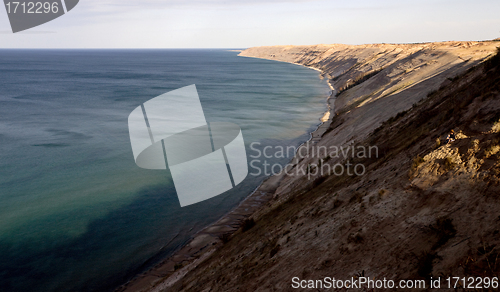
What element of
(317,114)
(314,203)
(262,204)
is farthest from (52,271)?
(317,114)

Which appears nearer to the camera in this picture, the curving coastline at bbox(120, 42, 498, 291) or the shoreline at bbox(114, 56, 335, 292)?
the shoreline at bbox(114, 56, 335, 292)

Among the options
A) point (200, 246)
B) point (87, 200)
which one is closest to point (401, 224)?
point (200, 246)

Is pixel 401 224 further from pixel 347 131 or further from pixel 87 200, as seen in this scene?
pixel 87 200

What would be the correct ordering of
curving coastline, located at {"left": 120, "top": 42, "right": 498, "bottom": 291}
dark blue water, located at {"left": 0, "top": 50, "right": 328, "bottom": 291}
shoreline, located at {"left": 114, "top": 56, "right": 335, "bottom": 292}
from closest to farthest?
shoreline, located at {"left": 114, "top": 56, "right": 335, "bottom": 292} → curving coastline, located at {"left": 120, "top": 42, "right": 498, "bottom": 291} → dark blue water, located at {"left": 0, "top": 50, "right": 328, "bottom": 291}

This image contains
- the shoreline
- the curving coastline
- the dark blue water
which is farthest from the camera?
the dark blue water

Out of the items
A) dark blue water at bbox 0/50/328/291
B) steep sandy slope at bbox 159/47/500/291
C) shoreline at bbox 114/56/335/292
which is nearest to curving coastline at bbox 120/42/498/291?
shoreline at bbox 114/56/335/292

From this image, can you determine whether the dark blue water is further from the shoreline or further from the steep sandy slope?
the steep sandy slope

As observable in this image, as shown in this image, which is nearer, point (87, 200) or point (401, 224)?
point (401, 224)
